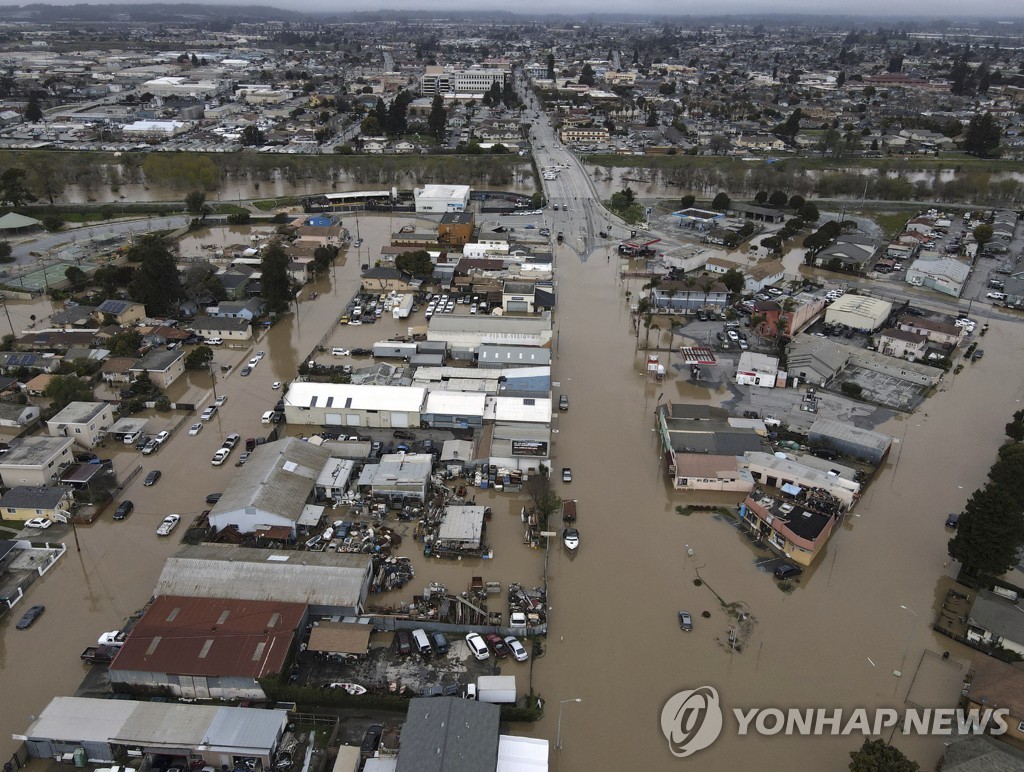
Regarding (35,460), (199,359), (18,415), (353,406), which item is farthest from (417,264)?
(35,460)

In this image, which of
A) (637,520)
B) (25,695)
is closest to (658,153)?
(637,520)

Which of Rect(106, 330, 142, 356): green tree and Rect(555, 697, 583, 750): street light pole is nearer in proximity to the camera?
Rect(555, 697, 583, 750): street light pole

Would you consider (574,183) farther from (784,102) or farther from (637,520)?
(784,102)

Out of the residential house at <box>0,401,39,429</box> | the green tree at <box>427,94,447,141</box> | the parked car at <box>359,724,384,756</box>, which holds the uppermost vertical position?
the green tree at <box>427,94,447,141</box>

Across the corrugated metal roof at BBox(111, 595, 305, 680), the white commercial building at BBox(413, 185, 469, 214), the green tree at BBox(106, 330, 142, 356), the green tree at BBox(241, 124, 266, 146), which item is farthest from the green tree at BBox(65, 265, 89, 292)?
the green tree at BBox(241, 124, 266, 146)

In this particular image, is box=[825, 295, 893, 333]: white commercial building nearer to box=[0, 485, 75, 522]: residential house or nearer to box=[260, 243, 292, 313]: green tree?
box=[260, 243, 292, 313]: green tree

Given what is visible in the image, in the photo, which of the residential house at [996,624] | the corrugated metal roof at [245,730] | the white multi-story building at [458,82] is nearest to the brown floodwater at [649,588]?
the residential house at [996,624]
